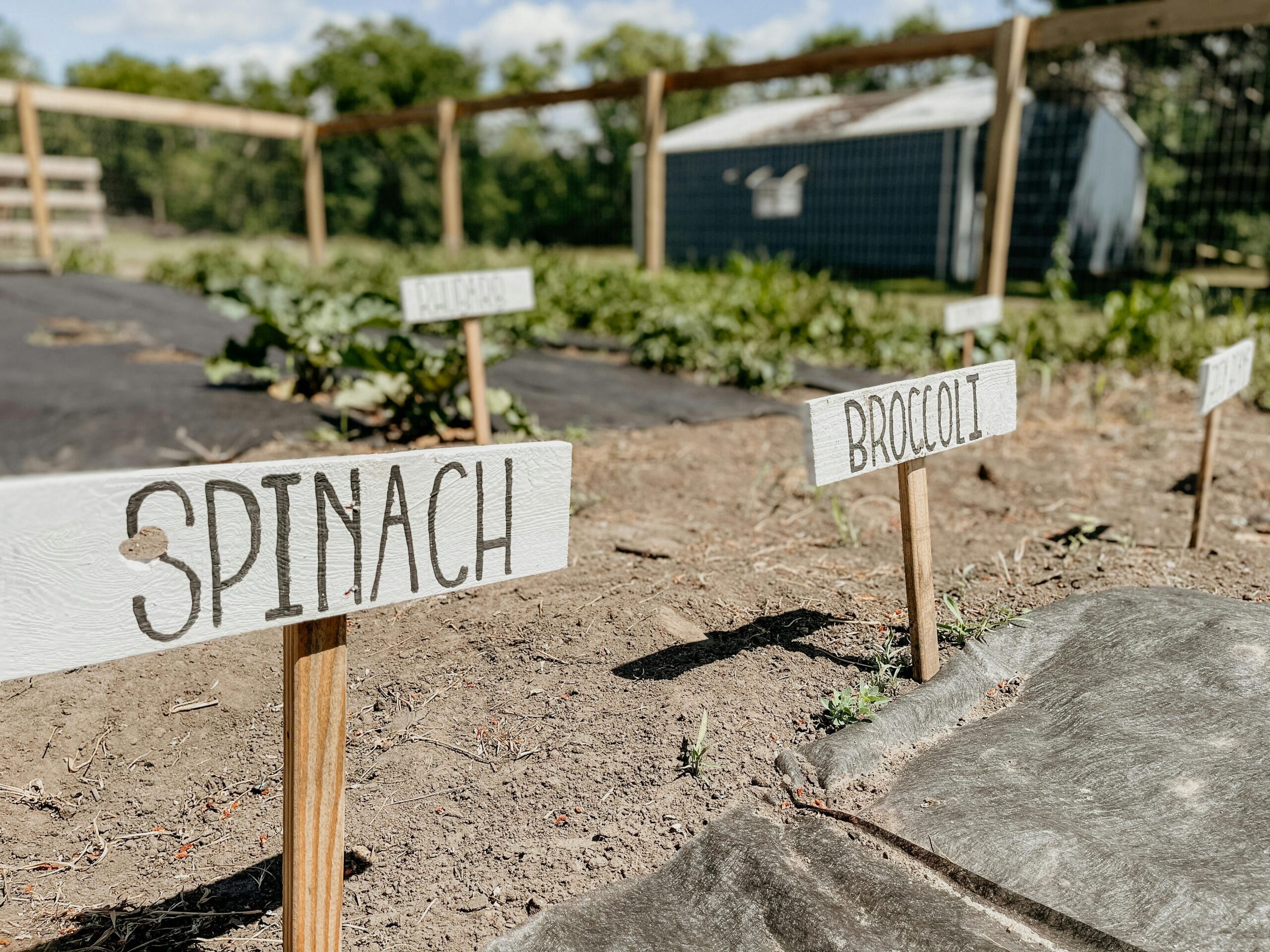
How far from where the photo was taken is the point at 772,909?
60.9 inches

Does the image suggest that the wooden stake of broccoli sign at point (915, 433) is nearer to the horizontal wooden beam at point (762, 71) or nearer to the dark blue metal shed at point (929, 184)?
the horizontal wooden beam at point (762, 71)

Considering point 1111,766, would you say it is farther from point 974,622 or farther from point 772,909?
point 772,909

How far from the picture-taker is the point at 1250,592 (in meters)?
2.54

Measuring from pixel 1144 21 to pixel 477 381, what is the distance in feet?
15.0

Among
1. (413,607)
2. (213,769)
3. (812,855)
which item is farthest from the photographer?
(413,607)

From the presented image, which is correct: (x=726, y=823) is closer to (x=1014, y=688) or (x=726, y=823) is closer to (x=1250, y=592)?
(x=1014, y=688)

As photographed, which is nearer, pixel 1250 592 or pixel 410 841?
pixel 410 841

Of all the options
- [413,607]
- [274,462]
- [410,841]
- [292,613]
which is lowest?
[410,841]

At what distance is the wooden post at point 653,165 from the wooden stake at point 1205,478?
18.5ft

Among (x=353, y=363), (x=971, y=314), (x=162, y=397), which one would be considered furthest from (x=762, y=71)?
(x=162, y=397)

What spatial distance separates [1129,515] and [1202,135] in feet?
20.4

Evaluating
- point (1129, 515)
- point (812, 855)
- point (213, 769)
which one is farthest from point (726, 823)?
point (1129, 515)

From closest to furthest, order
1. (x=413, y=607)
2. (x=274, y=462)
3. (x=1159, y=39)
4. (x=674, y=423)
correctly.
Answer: (x=274, y=462) < (x=413, y=607) < (x=674, y=423) < (x=1159, y=39)

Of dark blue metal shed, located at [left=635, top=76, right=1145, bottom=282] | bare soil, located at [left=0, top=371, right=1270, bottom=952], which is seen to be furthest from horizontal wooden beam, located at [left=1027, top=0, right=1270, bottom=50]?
dark blue metal shed, located at [left=635, top=76, right=1145, bottom=282]
